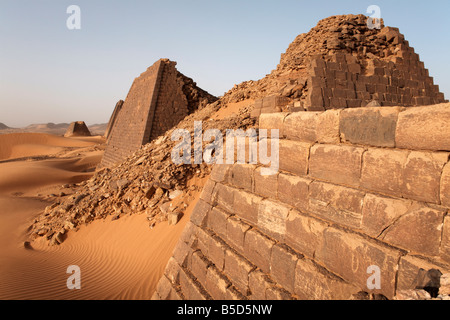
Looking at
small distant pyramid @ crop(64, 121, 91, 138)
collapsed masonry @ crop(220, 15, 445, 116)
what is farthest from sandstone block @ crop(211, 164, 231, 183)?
small distant pyramid @ crop(64, 121, 91, 138)

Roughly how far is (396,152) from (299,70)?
361 inches

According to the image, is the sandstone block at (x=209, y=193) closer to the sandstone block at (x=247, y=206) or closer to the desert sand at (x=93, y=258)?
the sandstone block at (x=247, y=206)

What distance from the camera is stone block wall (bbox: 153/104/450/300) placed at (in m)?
1.73

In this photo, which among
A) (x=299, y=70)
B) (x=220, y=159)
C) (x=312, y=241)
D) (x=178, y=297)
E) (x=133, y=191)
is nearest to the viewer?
(x=312, y=241)

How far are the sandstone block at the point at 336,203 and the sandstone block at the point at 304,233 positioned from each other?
0.10 meters

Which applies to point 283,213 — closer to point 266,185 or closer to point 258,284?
point 266,185

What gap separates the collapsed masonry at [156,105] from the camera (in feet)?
48.1

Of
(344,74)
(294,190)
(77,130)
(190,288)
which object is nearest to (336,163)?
(294,190)

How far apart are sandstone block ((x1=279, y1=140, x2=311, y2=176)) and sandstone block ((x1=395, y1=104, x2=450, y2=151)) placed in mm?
870

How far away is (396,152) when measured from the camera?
6.34 ft

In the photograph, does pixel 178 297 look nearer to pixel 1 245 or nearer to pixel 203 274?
pixel 203 274

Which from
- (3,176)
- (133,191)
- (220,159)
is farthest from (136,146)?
(220,159)
